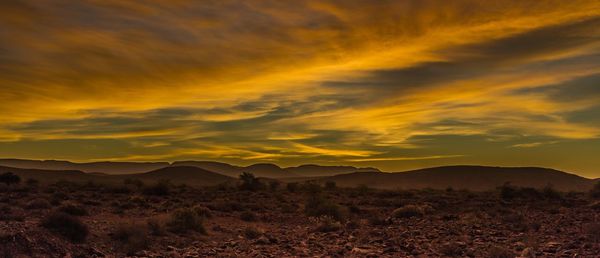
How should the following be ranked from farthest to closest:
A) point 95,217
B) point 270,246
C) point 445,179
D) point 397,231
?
1. point 445,179
2. point 95,217
3. point 397,231
4. point 270,246

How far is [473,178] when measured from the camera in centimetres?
14788

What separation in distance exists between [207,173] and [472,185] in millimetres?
85726

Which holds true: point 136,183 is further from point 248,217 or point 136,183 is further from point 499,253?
point 499,253

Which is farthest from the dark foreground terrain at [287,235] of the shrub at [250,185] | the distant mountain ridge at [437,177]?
the distant mountain ridge at [437,177]

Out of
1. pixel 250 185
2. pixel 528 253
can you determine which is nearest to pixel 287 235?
pixel 528 253

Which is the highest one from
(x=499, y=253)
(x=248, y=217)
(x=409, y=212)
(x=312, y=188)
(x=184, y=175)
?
(x=184, y=175)

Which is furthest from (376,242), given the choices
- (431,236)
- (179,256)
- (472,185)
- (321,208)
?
(472,185)

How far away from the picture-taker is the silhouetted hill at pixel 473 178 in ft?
462

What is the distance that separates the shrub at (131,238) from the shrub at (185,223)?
2.56m

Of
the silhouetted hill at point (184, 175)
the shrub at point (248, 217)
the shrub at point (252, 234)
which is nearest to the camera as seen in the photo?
the shrub at point (252, 234)

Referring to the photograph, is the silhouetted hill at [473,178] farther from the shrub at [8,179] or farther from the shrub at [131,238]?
the shrub at [131,238]

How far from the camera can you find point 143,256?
15.6 metres

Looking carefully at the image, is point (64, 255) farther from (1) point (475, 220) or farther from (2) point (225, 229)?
(1) point (475, 220)

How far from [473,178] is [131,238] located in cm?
14159
